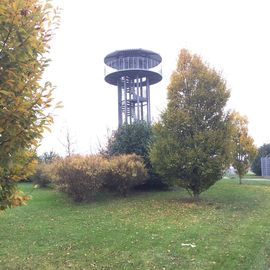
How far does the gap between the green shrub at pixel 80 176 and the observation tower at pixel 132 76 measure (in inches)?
982

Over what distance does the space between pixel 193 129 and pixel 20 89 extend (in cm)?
1306

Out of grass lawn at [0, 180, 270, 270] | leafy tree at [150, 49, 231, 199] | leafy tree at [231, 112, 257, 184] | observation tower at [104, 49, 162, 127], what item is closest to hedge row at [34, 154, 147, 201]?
grass lawn at [0, 180, 270, 270]

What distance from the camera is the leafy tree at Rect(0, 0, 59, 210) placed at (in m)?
3.97

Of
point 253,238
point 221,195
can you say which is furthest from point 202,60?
point 253,238

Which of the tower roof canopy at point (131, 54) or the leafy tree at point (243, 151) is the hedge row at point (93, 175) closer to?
the leafy tree at point (243, 151)

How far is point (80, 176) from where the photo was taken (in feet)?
53.1

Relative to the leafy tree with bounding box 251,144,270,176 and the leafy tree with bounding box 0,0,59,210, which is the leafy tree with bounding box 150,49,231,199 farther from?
the leafy tree with bounding box 251,144,270,176

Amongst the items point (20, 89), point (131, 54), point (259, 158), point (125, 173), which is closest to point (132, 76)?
point (131, 54)

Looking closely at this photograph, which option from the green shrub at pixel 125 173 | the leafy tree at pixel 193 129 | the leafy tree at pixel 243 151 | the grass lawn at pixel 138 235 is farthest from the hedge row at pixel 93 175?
the leafy tree at pixel 243 151

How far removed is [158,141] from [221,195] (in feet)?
14.9

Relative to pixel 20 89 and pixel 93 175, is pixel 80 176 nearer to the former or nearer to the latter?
pixel 93 175

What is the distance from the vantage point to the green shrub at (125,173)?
17484mm

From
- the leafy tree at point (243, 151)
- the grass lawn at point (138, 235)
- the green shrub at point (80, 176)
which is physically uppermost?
the leafy tree at point (243, 151)

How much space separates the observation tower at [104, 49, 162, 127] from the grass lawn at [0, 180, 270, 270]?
1038 inches
